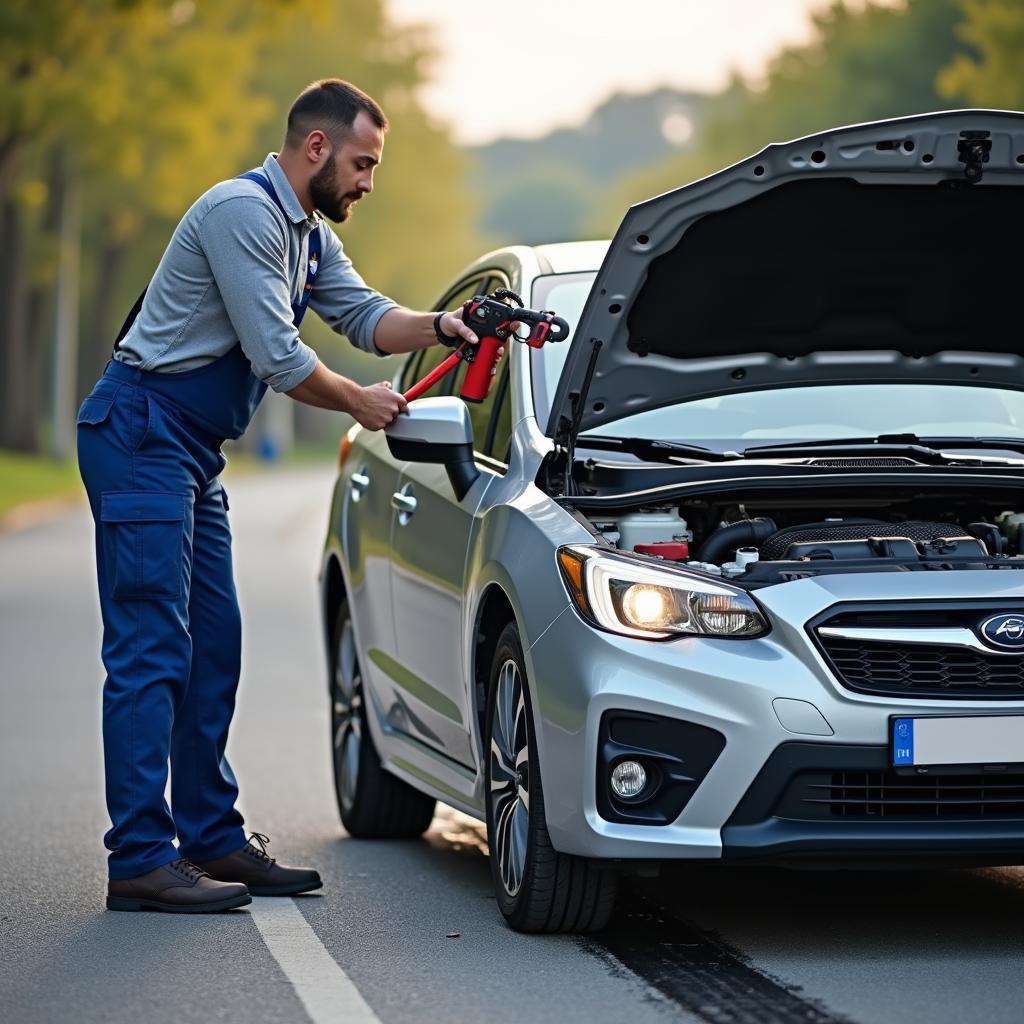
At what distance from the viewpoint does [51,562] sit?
2156cm

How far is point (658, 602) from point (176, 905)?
1.61 m

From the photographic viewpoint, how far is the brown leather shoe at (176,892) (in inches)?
237

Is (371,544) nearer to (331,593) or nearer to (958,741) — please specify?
(331,593)

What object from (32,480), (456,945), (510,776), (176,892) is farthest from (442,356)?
(32,480)

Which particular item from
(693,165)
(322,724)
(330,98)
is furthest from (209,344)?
(693,165)

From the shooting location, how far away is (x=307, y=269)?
642cm

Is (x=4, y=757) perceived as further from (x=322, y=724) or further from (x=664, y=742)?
(x=664, y=742)

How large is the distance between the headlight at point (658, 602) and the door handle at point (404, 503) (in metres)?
1.47

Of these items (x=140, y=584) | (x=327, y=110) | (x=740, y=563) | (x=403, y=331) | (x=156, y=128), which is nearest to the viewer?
(x=740, y=563)

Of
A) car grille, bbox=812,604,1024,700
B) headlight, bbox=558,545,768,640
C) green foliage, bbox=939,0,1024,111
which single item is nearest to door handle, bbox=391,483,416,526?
headlight, bbox=558,545,768,640

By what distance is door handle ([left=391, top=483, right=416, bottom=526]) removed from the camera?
6.73 metres

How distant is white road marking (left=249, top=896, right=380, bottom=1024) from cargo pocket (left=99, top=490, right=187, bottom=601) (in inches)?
34.1

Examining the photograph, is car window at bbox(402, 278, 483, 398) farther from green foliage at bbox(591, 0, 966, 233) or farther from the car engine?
green foliage at bbox(591, 0, 966, 233)

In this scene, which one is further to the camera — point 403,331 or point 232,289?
point 403,331
